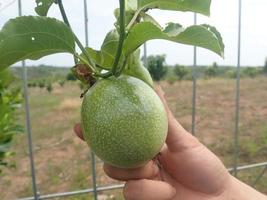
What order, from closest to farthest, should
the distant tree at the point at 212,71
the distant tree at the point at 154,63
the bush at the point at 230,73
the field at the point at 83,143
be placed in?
the distant tree at the point at 154,63 → the field at the point at 83,143 → the bush at the point at 230,73 → the distant tree at the point at 212,71

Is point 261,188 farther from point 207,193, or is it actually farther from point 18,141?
point 18,141

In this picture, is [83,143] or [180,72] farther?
[180,72]

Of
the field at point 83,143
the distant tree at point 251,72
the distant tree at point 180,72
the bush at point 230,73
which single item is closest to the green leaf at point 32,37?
the field at point 83,143

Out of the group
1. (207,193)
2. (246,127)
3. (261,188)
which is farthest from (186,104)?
(207,193)

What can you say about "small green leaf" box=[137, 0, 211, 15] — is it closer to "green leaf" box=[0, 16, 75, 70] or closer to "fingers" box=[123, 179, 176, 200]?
"green leaf" box=[0, 16, 75, 70]

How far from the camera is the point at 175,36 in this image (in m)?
0.50

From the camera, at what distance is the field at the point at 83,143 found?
4.28 meters

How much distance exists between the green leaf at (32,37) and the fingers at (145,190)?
0.76 ft

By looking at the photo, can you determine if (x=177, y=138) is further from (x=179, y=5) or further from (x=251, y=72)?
(x=251, y=72)

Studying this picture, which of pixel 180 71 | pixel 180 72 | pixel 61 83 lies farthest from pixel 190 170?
pixel 61 83

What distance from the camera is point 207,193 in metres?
0.90

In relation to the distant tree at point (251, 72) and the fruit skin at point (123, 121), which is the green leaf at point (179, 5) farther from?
the distant tree at point (251, 72)

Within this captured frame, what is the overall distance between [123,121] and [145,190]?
0.60 feet

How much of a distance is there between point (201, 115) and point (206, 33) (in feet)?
21.2
